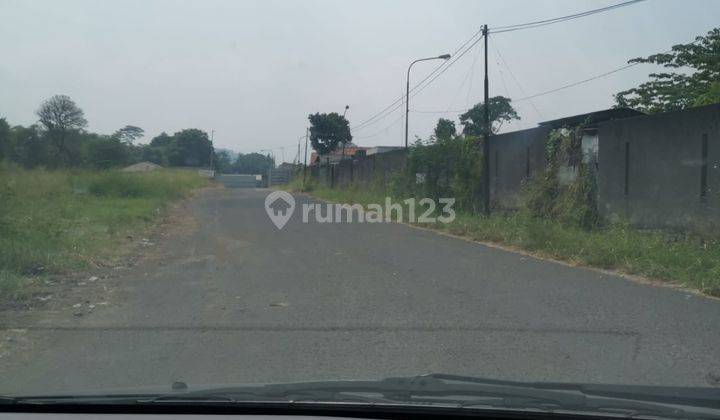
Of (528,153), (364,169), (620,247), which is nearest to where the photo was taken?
(620,247)

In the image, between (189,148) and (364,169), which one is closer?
(364,169)

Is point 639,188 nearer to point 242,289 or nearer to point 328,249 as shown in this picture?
point 328,249

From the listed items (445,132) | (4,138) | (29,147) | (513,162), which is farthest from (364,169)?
(513,162)

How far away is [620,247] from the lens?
1223 cm

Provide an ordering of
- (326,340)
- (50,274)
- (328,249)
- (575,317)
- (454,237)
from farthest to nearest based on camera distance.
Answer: (454,237) < (328,249) < (50,274) < (575,317) < (326,340)

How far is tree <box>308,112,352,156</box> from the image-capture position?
65.8 meters

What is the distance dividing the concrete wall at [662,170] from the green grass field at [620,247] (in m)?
0.49

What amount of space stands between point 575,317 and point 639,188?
809 cm

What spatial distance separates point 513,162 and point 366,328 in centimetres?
1432

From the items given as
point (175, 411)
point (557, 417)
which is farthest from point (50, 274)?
point (557, 417)

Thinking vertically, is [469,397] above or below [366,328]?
above

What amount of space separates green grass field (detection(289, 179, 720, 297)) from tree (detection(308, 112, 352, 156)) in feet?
159

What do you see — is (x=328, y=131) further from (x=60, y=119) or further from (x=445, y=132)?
(x=445, y=132)

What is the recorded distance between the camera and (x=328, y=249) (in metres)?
14.7
